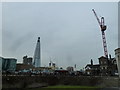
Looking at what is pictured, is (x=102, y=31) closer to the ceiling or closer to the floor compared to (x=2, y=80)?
closer to the ceiling

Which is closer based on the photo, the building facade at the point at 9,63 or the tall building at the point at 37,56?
the building facade at the point at 9,63

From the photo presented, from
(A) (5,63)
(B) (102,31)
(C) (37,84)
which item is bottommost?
(C) (37,84)

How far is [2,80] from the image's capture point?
40.6 meters

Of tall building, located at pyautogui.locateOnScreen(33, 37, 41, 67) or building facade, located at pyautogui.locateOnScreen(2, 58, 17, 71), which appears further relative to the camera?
tall building, located at pyautogui.locateOnScreen(33, 37, 41, 67)

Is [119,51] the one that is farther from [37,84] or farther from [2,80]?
[2,80]

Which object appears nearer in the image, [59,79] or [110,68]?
[59,79]

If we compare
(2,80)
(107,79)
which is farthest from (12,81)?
(107,79)

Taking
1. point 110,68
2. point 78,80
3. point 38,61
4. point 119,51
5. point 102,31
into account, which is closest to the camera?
point 78,80

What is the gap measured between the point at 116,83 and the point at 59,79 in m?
15.4

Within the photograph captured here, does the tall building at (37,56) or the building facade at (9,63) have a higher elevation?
the tall building at (37,56)

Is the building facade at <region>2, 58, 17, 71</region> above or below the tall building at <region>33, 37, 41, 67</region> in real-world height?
below

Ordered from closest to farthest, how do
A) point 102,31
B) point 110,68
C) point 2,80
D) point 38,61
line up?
point 2,80 < point 110,68 < point 102,31 < point 38,61

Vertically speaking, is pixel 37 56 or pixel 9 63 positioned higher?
pixel 37 56

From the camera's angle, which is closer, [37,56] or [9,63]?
[9,63]
